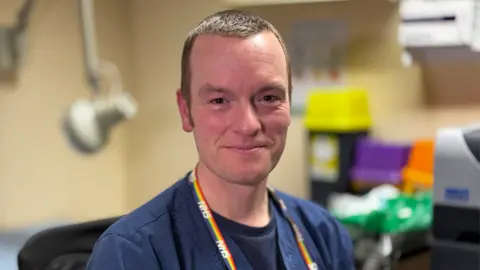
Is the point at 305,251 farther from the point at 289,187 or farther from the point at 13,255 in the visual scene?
the point at 289,187

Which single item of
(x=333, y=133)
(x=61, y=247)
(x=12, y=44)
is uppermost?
(x=12, y=44)

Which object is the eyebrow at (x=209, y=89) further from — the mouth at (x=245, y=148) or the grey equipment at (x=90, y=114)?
the grey equipment at (x=90, y=114)

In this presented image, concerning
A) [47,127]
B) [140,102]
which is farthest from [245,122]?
[140,102]

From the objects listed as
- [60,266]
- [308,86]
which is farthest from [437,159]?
[308,86]

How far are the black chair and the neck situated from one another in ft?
0.91

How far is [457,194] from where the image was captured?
126cm

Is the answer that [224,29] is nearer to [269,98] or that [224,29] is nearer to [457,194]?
[269,98]

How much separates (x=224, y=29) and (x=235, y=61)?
6cm

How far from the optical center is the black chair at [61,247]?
1094 millimetres

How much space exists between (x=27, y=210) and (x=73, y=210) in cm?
20

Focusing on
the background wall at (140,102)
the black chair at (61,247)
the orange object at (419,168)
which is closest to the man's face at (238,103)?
the black chair at (61,247)

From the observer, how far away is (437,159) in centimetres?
128

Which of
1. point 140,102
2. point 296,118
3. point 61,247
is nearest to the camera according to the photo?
point 61,247

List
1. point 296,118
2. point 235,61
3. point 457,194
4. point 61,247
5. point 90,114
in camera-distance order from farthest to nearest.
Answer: point 296,118
point 90,114
point 457,194
point 61,247
point 235,61
